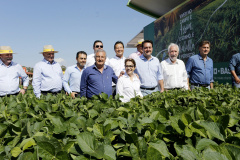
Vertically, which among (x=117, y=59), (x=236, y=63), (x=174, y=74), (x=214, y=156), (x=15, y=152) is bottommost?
(x=15, y=152)

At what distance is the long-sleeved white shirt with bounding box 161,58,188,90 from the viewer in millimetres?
5379

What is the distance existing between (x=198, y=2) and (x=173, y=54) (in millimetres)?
7869

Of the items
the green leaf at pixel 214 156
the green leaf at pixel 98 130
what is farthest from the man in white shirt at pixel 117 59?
the green leaf at pixel 214 156

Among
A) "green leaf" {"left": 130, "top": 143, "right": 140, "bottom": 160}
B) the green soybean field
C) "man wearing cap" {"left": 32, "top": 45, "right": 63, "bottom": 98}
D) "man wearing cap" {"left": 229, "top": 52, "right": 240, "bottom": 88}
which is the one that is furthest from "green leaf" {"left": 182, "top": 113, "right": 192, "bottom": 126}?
"man wearing cap" {"left": 229, "top": 52, "right": 240, "bottom": 88}

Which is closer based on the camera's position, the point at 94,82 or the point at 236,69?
the point at 94,82

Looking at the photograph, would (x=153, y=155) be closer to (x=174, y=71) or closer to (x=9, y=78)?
(x=174, y=71)

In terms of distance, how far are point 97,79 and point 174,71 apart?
2.00 meters

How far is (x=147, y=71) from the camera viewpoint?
5.23 m

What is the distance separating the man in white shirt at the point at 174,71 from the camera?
17.5 ft

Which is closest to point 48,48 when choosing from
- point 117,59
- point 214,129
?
point 117,59

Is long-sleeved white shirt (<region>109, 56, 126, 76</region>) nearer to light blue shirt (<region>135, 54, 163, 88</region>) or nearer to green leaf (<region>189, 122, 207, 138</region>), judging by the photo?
light blue shirt (<region>135, 54, 163, 88</region>)

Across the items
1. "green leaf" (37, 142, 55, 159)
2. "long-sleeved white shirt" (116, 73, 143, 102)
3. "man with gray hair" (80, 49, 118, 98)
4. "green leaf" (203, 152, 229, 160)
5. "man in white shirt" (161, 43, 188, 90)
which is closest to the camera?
"green leaf" (203, 152, 229, 160)

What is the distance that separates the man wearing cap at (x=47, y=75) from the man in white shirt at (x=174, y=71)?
3017 millimetres

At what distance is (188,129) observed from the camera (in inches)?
47.3
